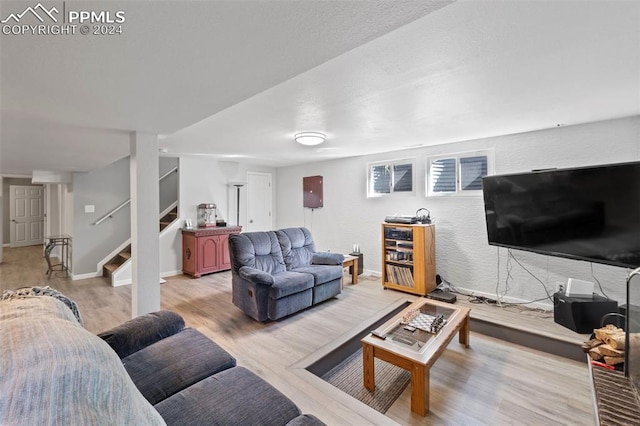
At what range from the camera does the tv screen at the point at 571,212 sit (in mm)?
2260

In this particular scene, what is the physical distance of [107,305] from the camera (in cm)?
361

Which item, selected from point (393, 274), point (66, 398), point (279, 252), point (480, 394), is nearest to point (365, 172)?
point (393, 274)

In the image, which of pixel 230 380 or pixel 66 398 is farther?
pixel 230 380

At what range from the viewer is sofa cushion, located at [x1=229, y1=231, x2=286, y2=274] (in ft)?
11.1

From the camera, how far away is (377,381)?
224cm

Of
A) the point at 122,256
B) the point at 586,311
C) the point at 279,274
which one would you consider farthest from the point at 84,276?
the point at 586,311

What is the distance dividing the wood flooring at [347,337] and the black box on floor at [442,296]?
30 centimetres

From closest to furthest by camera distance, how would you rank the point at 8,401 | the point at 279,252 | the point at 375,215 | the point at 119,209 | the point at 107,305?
the point at 8,401 → the point at 107,305 → the point at 279,252 → the point at 375,215 → the point at 119,209

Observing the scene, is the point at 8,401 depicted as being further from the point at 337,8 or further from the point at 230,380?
the point at 337,8

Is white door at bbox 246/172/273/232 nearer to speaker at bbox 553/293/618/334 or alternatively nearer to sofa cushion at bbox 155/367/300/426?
sofa cushion at bbox 155/367/300/426

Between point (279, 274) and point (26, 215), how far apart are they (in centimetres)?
956

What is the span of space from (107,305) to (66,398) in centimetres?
385

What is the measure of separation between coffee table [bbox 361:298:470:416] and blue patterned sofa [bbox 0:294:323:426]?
0.98 metres

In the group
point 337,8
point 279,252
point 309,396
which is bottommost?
point 309,396
